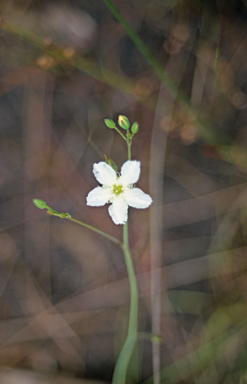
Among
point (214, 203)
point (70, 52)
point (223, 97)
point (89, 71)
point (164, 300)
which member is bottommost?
point (164, 300)

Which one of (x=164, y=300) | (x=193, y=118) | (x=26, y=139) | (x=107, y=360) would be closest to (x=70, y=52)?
(x=26, y=139)

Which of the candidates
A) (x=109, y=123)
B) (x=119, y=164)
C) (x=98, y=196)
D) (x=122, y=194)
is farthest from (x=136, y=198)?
(x=119, y=164)

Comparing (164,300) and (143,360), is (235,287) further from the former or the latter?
(143,360)

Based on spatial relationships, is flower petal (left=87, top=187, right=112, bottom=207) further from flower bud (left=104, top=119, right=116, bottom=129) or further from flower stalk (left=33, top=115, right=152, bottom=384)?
flower bud (left=104, top=119, right=116, bottom=129)

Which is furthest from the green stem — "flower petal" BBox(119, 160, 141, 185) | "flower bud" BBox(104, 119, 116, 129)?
"flower bud" BBox(104, 119, 116, 129)

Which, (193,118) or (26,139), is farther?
(26,139)

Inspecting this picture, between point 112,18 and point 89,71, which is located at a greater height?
point 112,18

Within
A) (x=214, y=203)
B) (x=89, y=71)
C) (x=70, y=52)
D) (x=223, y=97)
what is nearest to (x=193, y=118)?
(x=223, y=97)
